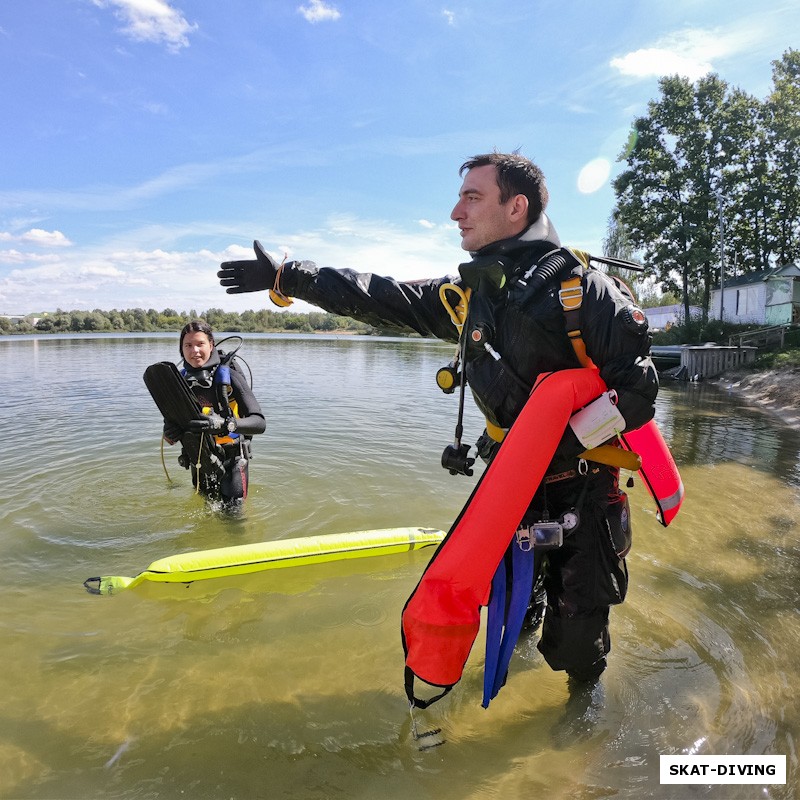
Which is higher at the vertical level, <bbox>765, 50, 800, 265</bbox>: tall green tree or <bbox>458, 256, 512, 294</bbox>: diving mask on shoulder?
<bbox>765, 50, 800, 265</bbox>: tall green tree

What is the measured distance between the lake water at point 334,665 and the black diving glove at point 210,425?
3.61ft

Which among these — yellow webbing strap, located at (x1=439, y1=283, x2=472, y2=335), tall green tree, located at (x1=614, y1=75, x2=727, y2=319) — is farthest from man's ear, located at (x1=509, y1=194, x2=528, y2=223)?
tall green tree, located at (x1=614, y1=75, x2=727, y2=319)

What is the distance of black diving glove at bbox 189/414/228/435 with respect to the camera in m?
4.70

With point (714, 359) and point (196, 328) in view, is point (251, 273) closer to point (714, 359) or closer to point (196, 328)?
point (196, 328)

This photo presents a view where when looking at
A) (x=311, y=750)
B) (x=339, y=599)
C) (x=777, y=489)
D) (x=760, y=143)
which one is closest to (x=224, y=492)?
(x=339, y=599)

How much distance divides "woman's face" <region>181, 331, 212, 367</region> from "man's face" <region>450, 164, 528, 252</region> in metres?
3.62

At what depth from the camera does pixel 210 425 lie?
4.73 meters

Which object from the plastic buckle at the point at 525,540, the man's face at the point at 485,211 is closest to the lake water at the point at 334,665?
the plastic buckle at the point at 525,540

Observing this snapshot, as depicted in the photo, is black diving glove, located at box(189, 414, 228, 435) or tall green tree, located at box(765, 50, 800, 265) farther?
tall green tree, located at box(765, 50, 800, 265)

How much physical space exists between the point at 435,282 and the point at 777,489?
586 cm

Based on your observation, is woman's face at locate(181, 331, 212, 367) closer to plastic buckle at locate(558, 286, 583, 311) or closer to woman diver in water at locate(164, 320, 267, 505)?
woman diver in water at locate(164, 320, 267, 505)

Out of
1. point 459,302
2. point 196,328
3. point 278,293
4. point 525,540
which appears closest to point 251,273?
point 278,293

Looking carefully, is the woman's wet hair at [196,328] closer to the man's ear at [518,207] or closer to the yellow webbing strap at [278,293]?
the yellow webbing strap at [278,293]

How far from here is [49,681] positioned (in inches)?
115
